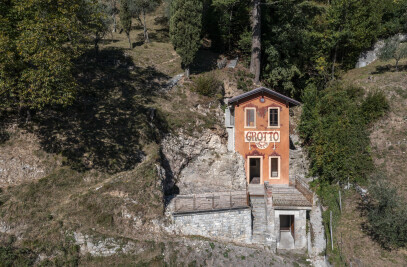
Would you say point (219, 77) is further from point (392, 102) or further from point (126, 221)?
point (126, 221)

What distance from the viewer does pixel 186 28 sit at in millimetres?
29109

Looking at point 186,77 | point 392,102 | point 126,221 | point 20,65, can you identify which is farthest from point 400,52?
point 20,65

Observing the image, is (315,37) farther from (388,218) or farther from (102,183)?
(102,183)

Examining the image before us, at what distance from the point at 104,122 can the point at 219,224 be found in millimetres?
11805

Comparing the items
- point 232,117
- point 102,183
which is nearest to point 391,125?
point 232,117

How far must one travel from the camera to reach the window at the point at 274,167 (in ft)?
77.4

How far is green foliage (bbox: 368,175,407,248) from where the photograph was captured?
15.8 metres

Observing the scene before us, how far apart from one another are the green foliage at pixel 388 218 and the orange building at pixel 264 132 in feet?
24.0

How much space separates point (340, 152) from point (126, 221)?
644 inches

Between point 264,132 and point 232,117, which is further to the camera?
point 232,117

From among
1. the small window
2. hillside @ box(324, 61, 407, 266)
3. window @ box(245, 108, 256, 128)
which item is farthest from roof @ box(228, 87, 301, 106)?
hillside @ box(324, 61, 407, 266)

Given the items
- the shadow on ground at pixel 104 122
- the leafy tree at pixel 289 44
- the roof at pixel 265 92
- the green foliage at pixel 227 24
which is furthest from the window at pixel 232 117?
the green foliage at pixel 227 24

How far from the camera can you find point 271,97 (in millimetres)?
23578

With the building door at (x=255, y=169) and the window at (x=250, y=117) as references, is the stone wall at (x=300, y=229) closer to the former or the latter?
the building door at (x=255, y=169)
